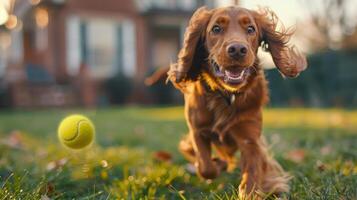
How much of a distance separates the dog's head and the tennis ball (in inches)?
24.4

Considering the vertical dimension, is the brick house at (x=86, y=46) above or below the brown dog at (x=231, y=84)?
below

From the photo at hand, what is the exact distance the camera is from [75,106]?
1439 centimetres

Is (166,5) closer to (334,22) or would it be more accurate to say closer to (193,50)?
(334,22)

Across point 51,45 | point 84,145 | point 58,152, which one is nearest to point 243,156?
point 84,145

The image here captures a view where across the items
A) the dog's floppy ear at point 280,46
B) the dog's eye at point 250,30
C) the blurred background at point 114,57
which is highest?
the dog's eye at point 250,30

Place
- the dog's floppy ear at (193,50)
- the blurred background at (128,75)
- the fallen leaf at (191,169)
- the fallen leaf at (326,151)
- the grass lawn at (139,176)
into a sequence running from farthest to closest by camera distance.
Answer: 1. the blurred background at (128,75)
2. the fallen leaf at (326,151)
3. the fallen leaf at (191,169)
4. the dog's floppy ear at (193,50)
5. the grass lawn at (139,176)

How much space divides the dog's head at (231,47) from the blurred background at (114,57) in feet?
37.9

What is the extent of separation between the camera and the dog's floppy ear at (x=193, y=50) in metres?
2.91

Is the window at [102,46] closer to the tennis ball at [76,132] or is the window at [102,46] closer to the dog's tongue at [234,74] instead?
the tennis ball at [76,132]

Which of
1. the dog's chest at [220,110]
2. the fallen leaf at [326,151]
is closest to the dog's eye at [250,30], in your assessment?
the dog's chest at [220,110]

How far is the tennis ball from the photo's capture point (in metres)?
2.97

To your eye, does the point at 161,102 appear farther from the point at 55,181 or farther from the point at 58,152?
the point at 55,181

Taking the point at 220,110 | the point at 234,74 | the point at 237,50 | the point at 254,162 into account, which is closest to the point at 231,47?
the point at 237,50

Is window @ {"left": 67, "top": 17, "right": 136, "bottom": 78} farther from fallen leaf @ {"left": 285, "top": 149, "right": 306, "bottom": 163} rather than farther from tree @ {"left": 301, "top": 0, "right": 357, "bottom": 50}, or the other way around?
fallen leaf @ {"left": 285, "top": 149, "right": 306, "bottom": 163}
